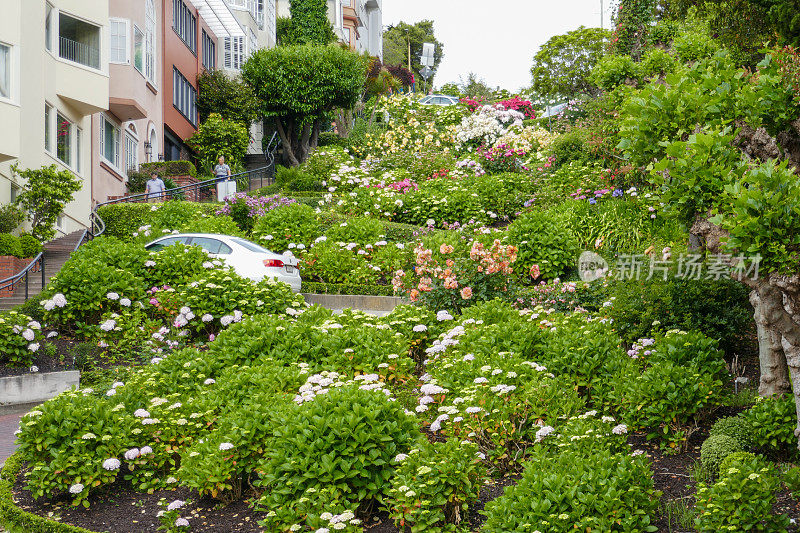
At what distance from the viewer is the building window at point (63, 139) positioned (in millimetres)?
21500

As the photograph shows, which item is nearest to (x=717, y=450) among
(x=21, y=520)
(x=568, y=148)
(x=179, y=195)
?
(x=21, y=520)

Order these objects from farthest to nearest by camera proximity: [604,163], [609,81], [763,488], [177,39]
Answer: [177,39], [604,163], [609,81], [763,488]

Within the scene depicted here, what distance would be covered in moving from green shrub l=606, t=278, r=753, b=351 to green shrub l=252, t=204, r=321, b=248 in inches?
393

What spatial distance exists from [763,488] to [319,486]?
10.5 ft

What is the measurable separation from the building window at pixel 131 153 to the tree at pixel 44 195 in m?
7.87

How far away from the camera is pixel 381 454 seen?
6.63 m

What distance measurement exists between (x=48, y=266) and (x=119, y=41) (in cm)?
950

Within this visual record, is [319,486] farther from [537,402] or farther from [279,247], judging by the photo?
[279,247]

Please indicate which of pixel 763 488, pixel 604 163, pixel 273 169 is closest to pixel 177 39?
pixel 273 169

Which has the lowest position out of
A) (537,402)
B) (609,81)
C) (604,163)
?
(537,402)

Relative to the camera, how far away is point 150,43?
27.1m

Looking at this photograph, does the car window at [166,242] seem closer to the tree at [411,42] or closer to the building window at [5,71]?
the building window at [5,71]

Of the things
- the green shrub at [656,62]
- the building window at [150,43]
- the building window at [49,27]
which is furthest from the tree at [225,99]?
the green shrub at [656,62]

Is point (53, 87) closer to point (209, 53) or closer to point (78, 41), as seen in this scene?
point (78, 41)
